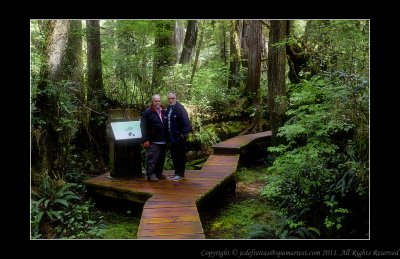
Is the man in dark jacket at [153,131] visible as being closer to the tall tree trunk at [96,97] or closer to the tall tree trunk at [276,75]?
the tall tree trunk at [276,75]

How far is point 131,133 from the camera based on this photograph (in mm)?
8836

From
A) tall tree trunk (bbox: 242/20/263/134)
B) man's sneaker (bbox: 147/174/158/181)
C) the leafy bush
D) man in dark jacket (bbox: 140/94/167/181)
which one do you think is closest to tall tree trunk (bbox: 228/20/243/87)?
tall tree trunk (bbox: 242/20/263/134)

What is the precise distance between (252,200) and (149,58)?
560 cm

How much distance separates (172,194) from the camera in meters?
7.58

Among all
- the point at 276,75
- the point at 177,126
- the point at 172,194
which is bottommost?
the point at 172,194

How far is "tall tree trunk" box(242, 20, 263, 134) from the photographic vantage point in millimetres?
14891

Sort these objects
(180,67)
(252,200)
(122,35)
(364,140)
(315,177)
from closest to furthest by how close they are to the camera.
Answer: (364,140) → (315,177) → (252,200) → (122,35) → (180,67)

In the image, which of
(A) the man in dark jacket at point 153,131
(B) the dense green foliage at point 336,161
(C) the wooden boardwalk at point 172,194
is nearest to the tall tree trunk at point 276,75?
(C) the wooden boardwalk at point 172,194

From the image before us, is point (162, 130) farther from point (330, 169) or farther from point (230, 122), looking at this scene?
point (230, 122)

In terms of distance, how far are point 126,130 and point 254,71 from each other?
8076mm

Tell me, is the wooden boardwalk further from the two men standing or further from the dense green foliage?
the dense green foliage

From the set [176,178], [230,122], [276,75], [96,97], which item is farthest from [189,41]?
[176,178]
